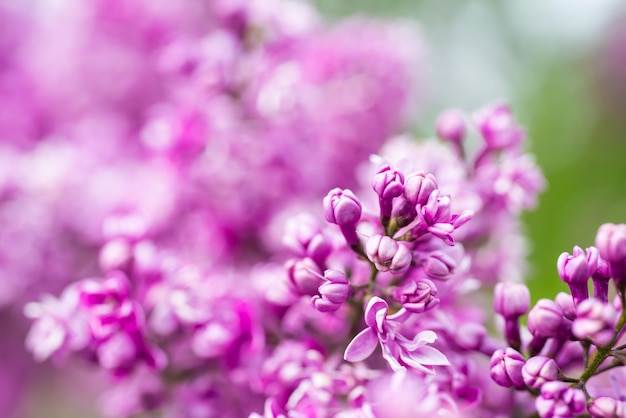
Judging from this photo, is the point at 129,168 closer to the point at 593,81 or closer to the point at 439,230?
the point at 439,230

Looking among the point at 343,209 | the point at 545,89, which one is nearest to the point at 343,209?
the point at 343,209

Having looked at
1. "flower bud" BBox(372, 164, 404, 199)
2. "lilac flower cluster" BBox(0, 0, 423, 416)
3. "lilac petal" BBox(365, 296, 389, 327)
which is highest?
"lilac flower cluster" BBox(0, 0, 423, 416)

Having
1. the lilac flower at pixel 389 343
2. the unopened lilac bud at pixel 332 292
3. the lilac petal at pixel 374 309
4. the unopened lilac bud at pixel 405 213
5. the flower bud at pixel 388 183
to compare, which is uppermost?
the flower bud at pixel 388 183

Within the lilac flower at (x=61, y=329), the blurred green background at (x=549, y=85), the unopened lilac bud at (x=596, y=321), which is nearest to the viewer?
the unopened lilac bud at (x=596, y=321)

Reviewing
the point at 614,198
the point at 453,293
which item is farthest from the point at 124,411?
the point at 614,198

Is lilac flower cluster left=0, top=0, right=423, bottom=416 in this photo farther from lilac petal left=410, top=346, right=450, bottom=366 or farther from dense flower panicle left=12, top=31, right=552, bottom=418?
lilac petal left=410, top=346, right=450, bottom=366

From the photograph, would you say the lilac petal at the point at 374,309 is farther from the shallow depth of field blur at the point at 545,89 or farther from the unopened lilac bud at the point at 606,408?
the shallow depth of field blur at the point at 545,89

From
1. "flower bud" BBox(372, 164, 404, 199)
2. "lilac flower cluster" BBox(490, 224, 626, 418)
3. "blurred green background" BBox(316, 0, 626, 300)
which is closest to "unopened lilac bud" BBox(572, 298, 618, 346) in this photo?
"lilac flower cluster" BBox(490, 224, 626, 418)

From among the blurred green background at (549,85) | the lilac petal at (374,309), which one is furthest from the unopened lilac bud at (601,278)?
the blurred green background at (549,85)
